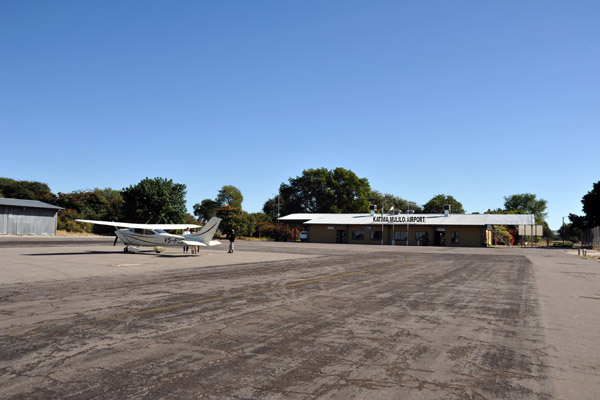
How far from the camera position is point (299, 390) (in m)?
4.52

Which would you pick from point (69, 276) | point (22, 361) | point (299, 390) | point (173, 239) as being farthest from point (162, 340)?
point (173, 239)

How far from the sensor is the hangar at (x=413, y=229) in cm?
5828

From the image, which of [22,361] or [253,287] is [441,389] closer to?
[22,361]

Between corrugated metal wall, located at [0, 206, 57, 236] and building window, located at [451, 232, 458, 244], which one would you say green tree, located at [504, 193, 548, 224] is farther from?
corrugated metal wall, located at [0, 206, 57, 236]

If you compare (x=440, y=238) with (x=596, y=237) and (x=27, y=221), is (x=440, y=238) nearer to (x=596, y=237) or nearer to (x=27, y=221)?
(x=596, y=237)

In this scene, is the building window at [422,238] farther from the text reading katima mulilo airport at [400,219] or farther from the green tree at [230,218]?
the green tree at [230,218]

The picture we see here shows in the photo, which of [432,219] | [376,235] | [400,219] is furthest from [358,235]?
[432,219]

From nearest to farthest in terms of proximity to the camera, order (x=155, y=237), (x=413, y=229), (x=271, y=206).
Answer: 1. (x=155, y=237)
2. (x=413, y=229)
3. (x=271, y=206)

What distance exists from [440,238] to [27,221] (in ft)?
188

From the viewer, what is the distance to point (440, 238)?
6044cm

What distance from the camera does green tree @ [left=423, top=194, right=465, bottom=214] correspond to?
112 metres

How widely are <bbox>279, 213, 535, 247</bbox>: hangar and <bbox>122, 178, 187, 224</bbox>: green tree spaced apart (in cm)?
2439

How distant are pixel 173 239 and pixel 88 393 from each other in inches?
907

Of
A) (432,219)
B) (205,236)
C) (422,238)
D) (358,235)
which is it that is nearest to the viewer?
(205,236)
